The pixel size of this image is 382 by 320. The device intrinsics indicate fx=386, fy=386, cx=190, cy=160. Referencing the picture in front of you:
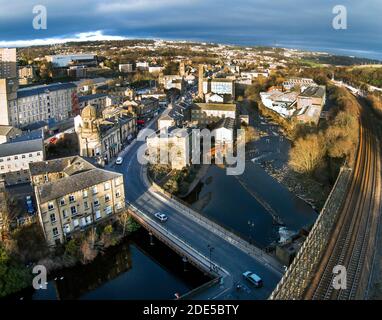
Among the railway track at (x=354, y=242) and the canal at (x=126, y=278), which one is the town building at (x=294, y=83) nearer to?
the railway track at (x=354, y=242)

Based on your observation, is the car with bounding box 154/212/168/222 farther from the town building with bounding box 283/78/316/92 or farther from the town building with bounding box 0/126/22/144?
the town building with bounding box 283/78/316/92

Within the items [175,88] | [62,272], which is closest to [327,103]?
[175,88]

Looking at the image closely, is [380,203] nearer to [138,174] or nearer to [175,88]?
[138,174]

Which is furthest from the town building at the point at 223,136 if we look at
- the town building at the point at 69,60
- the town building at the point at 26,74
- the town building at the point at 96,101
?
the town building at the point at 69,60

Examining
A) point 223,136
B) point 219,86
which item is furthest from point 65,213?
point 219,86

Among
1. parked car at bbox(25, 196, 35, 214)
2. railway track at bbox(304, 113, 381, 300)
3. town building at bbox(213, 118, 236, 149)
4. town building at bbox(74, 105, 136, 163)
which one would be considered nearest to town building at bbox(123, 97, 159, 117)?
town building at bbox(74, 105, 136, 163)

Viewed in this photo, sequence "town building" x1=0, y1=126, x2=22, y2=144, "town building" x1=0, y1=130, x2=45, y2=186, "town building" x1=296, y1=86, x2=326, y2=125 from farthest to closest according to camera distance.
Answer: "town building" x1=296, y1=86, x2=326, y2=125 → "town building" x1=0, y1=126, x2=22, y2=144 → "town building" x1=0, y1=130, x2=45, y2=186
